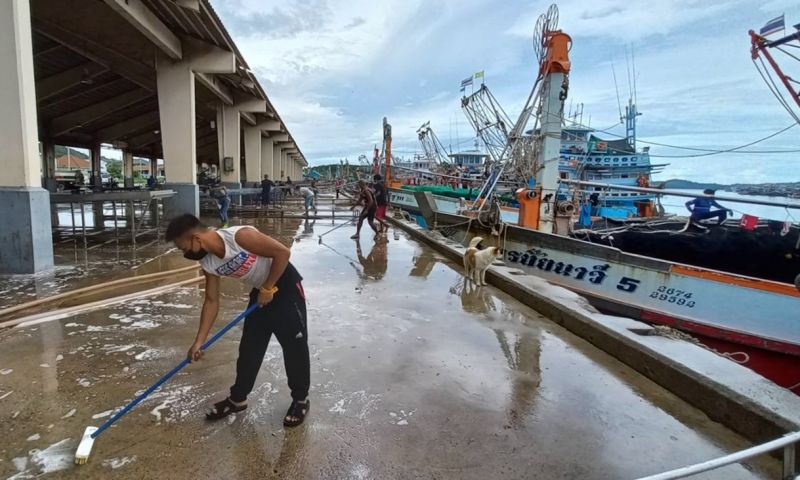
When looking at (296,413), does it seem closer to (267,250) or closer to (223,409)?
(223,409)

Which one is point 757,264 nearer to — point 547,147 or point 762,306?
point 762,306

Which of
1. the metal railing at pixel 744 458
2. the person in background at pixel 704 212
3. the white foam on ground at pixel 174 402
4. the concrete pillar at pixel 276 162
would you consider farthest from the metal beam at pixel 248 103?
the metal railing at pixel 744 458

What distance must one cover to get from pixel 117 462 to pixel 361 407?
1472 mm

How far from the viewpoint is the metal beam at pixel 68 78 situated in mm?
14000

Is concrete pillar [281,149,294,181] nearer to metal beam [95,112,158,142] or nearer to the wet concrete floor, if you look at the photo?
metal beam [95,112,158,142]

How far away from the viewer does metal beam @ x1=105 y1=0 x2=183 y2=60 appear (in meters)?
8.77

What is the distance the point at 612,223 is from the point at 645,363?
13.9m

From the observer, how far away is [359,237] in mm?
12016

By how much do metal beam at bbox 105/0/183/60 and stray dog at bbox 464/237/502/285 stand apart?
8359mm

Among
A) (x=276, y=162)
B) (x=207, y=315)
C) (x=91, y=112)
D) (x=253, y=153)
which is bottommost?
(x=207, y=315)

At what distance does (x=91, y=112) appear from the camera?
61.7 ft

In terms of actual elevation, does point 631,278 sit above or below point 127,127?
below

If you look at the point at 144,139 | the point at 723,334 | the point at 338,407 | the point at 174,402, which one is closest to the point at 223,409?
the point at 174,402

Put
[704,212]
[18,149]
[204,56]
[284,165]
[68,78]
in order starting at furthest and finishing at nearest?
[284,165]
[68,78]
[204,56]
[704,212]
[18,149]
